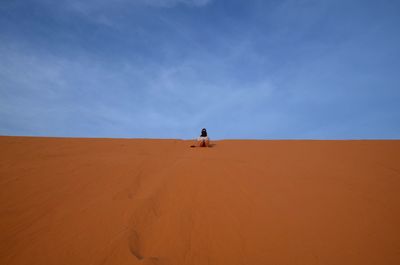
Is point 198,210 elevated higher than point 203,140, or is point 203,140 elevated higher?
point 203,140

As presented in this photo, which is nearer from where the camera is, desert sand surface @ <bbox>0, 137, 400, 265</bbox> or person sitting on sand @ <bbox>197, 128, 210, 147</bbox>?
desert sand surface @ <bbox>0, 137, 400, 265</bbox>

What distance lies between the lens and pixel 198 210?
4125 millimetres

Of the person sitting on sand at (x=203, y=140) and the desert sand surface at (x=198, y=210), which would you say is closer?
the desert sand surface at (x=198, y=210)

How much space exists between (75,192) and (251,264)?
3537 millimetres

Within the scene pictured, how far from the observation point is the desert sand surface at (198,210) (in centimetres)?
320

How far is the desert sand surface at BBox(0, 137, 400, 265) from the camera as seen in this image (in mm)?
3201

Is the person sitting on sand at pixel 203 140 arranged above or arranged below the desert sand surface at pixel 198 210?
above

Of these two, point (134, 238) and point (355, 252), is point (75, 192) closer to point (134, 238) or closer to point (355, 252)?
point (134, 238)

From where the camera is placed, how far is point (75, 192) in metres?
4.65

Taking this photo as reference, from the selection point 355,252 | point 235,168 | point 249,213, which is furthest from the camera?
point 235,168

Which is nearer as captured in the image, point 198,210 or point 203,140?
point 198,210

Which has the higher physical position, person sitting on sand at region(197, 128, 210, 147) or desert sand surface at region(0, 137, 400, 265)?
person sitting on sand at region(197, 128, 210, 147)

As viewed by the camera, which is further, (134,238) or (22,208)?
(22,208)

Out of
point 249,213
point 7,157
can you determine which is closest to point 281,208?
point 249,213
